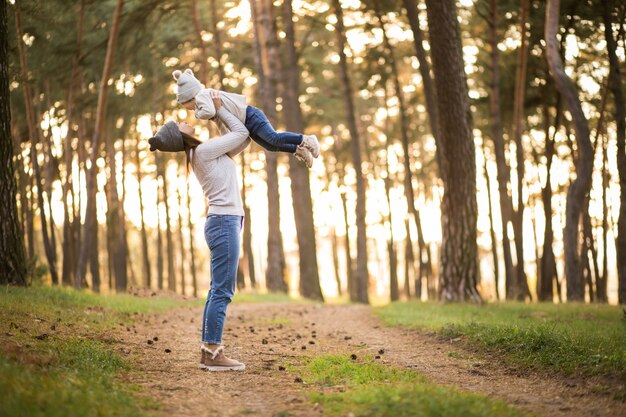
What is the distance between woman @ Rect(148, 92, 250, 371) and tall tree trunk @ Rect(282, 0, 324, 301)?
16379mm

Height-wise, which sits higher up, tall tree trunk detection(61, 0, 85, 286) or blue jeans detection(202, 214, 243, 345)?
tall tree trunk detection(61, 0, 85, 286)

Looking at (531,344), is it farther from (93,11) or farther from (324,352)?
(93,11)

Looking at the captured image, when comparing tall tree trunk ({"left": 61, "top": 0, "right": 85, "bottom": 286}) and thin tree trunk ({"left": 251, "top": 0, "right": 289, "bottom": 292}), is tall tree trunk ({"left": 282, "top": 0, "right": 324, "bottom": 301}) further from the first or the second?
tall tree trunk ({"left": 61, "top": 0, "right": 85, "bottom": 286})

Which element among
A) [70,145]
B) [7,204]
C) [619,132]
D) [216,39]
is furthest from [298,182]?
[7,204]

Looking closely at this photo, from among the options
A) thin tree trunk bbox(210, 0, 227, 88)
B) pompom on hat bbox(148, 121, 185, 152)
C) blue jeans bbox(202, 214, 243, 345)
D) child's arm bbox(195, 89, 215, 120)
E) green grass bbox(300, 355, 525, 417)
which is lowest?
green grass bbox(300, 355, 525, 417)

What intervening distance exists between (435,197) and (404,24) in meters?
18.5

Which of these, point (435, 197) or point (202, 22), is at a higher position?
point (202, 22)

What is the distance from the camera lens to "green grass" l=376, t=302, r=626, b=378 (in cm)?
734

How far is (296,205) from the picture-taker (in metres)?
24.2

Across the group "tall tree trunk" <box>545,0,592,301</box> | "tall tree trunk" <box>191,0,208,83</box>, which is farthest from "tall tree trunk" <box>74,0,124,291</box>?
"tall tree trunk" <box>545,0,592,301</box>

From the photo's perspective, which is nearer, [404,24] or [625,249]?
[625,249]

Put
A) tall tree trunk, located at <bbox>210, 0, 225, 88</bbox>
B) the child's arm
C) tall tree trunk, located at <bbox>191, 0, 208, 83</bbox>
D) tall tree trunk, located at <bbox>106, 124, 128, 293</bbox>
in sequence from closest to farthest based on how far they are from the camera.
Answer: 1. the child's arm
2. tall tree trunk, located at <bbox>191, 0, 208, 83</bbox>
3. tall tree trunk, located at <bbox>210, 0, 225, 88</bbox>
4. tall tree trunk, located at <bbox>106, 124, 128, 293</bbox>

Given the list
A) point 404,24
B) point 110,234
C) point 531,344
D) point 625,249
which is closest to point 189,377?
point 531,344

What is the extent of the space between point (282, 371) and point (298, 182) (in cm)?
1709
